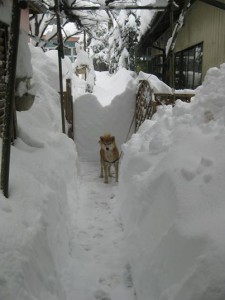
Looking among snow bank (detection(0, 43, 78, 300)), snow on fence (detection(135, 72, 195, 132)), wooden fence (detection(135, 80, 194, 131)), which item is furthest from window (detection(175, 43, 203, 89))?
snow bank (detection(0, 43, 78, 300))

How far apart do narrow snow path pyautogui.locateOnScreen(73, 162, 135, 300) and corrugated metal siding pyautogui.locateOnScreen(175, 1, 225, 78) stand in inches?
151

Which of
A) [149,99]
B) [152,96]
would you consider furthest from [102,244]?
[149,99]

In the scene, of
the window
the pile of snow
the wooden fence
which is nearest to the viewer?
the pile of snow

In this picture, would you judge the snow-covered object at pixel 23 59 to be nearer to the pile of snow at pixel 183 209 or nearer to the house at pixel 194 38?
the pile of snow at pixel 183 209

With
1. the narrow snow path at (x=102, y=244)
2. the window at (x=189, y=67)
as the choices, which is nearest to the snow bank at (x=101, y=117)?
the window at (x=189, y=67)

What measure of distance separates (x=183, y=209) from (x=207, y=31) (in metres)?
6.42

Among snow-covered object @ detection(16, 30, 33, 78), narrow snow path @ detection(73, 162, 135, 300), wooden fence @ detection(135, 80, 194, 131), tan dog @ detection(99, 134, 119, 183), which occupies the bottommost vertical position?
narrow snow path @ detection(73, 162, 135, 300)

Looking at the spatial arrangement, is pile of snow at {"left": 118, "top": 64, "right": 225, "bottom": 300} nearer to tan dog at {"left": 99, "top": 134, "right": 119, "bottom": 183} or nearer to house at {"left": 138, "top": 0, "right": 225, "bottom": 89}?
tan dog at {"left": 99, "top": 134, "right": 119, "bottom": 183}

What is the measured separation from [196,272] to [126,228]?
7.79 ft

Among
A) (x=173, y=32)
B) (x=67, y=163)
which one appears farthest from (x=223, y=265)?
(x=173, y=32)

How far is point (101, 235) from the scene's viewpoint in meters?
4.59

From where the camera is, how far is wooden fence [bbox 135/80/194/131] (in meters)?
7.97

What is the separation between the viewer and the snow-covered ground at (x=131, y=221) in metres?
2.25

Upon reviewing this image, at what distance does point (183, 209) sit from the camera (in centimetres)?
271
